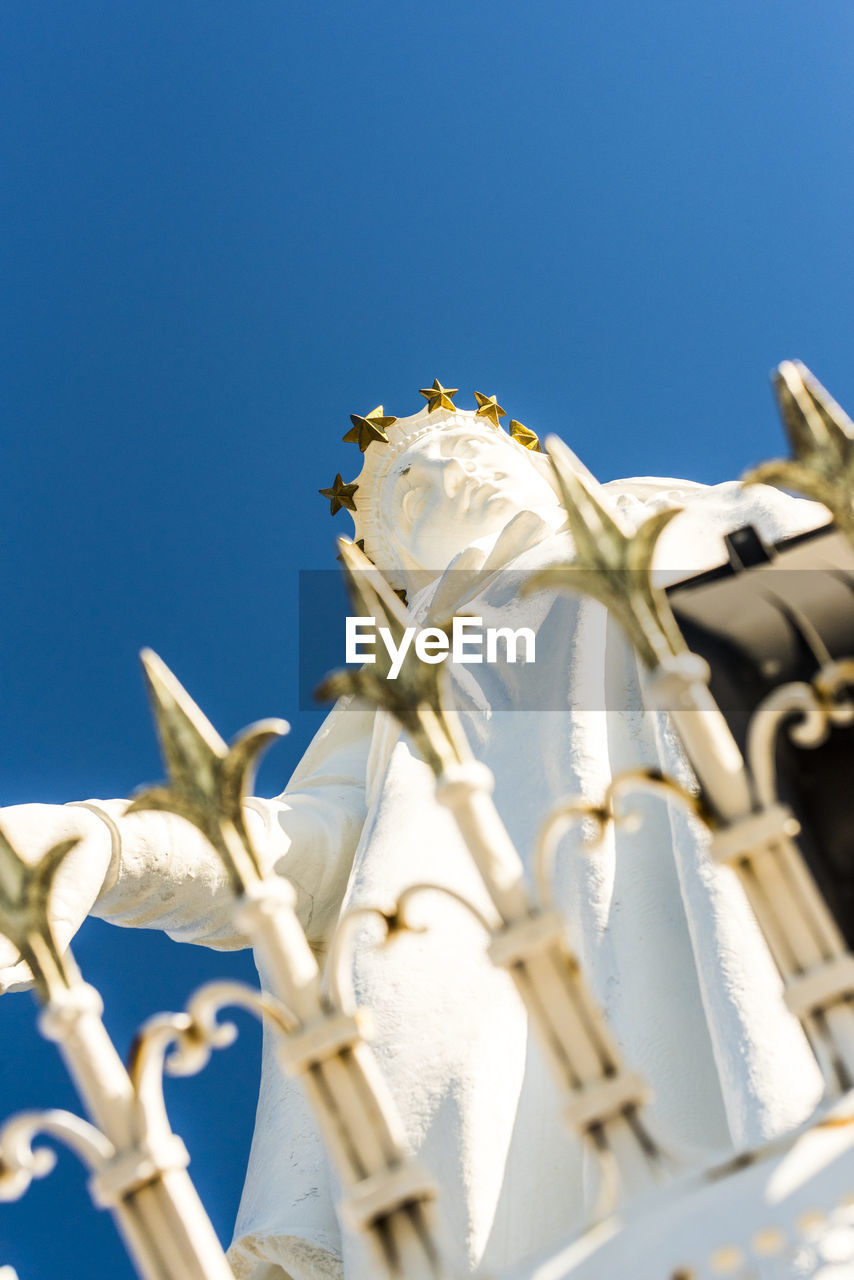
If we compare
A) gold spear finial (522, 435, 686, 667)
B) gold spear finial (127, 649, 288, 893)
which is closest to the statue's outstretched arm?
gold spear finial (127, 649, 288, 893)

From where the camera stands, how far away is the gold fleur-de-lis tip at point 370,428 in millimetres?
6496

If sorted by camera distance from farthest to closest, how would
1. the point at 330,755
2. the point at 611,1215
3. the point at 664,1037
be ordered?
the point at 330,755, the point at 664,1037, the point at 611,1215

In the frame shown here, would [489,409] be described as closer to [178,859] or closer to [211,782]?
[178,859]

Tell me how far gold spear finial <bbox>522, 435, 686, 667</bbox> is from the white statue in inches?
15.3

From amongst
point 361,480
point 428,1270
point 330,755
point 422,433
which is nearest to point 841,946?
point 428,1270

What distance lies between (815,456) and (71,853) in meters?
2.24

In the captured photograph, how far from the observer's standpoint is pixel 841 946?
127 cm

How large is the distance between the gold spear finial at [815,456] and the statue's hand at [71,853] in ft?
6.37

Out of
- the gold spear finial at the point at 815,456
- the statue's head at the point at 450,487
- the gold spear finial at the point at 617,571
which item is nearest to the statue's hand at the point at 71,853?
the gold spear finial at the point at 617,571

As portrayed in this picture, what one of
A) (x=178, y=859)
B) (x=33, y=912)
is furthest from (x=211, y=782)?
(x=178, y=859)

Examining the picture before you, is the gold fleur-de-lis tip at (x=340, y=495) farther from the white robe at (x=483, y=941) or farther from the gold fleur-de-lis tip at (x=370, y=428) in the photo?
the white robe at (x=483, y=941)

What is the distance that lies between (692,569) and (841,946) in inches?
99.9

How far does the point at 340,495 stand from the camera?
6805 millimetres

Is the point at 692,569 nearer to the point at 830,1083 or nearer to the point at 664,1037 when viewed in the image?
the point at 664,1037
